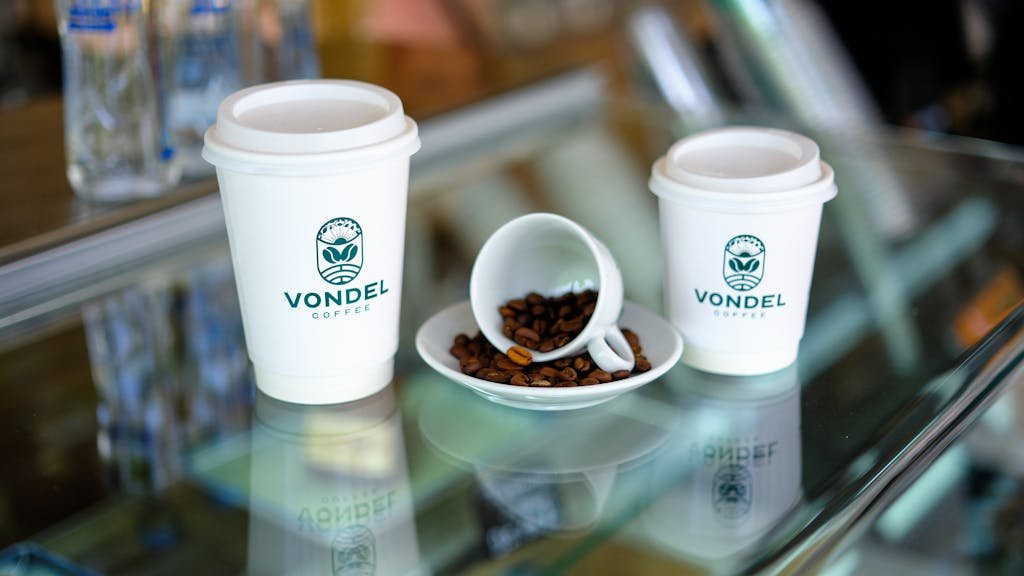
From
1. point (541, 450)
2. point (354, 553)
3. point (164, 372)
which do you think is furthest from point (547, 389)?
point (164, 372)

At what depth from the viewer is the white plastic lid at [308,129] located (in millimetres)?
613

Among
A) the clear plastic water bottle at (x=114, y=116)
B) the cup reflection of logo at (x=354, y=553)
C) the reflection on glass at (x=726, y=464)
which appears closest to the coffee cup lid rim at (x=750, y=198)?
the reflection on glass at (x=726, y=464)

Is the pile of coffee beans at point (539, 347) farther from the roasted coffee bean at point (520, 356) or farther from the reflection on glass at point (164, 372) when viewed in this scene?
the reflection on glass at point (164, 372)

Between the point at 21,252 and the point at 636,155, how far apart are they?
568mm

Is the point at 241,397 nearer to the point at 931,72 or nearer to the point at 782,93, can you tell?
the point at 782,93

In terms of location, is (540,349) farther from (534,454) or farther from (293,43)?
(293,43)

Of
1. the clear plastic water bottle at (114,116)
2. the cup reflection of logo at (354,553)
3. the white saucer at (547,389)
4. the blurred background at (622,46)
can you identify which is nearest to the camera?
the cup reflection of logo at (354,553)

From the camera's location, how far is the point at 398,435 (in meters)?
0.67

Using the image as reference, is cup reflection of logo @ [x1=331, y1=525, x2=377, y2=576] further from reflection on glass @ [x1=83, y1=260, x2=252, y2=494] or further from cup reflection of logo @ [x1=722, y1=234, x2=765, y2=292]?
cup reflection of logo @ [x1=722, y1=234, x2=765, y2=292]

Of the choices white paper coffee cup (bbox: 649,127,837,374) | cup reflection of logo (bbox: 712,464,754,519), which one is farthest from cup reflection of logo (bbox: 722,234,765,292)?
cup reflection of logo (bbox: 712,464,754,519)

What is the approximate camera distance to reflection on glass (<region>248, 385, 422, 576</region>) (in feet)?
1.80

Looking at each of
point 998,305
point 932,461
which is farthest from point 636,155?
point 932,461

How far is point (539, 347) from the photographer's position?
69 cm

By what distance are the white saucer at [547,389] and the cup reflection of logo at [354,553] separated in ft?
0.41
